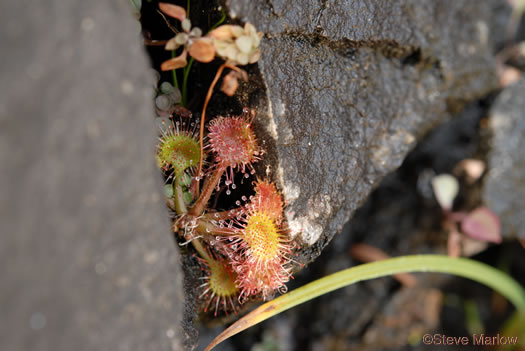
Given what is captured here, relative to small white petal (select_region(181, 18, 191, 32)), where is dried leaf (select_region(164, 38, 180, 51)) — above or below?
below

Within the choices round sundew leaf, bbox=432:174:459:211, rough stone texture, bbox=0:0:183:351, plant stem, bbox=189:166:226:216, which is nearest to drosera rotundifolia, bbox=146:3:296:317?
plant stem, bbox=189:166:226:216

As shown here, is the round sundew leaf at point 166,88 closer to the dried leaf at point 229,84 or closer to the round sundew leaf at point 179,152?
the round sundew leaf at point 179,152

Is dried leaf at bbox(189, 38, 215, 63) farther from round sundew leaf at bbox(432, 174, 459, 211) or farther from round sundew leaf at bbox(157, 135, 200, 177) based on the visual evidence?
round sundew leaf at bbox(432, 174, 459, 211)

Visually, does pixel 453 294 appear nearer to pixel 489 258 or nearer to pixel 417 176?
pixel 489 258

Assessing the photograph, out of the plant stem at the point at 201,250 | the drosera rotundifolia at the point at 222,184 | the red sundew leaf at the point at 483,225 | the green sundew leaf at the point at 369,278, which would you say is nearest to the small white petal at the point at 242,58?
the drosera rotundifolia at the point at 222,184

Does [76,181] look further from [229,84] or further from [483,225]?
[483,225]

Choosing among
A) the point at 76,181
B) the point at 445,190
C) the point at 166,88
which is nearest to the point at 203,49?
the point at 166,88
